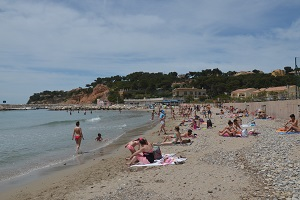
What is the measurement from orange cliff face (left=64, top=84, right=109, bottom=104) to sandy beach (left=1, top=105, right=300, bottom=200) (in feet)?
431

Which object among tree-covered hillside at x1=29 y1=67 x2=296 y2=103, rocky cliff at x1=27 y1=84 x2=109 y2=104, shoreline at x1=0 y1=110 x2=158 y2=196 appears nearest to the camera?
shoreline at x1=0 y1=110 x2=158 y2=196

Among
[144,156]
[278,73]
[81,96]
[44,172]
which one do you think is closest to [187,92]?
[278,73]

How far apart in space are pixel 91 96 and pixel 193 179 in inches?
6094

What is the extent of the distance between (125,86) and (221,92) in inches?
1956

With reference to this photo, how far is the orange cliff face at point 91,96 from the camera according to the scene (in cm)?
14799

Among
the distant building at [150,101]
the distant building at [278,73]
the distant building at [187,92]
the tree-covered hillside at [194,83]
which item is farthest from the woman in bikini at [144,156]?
the distant building at [278,73]

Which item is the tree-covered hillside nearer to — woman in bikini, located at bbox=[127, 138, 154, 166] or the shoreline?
the shoreline

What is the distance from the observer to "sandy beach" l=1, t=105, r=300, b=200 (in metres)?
5.56

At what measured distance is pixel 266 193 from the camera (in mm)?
5234

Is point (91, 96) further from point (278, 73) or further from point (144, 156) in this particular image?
point (144, 156)

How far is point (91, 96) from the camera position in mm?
157875

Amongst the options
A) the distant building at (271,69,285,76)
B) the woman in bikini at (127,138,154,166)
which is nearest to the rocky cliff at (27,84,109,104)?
the distant building at (271,69,285,76)

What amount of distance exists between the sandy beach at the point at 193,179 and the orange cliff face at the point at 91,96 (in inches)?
5176

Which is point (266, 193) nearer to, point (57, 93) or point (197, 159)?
point (197, 159)
